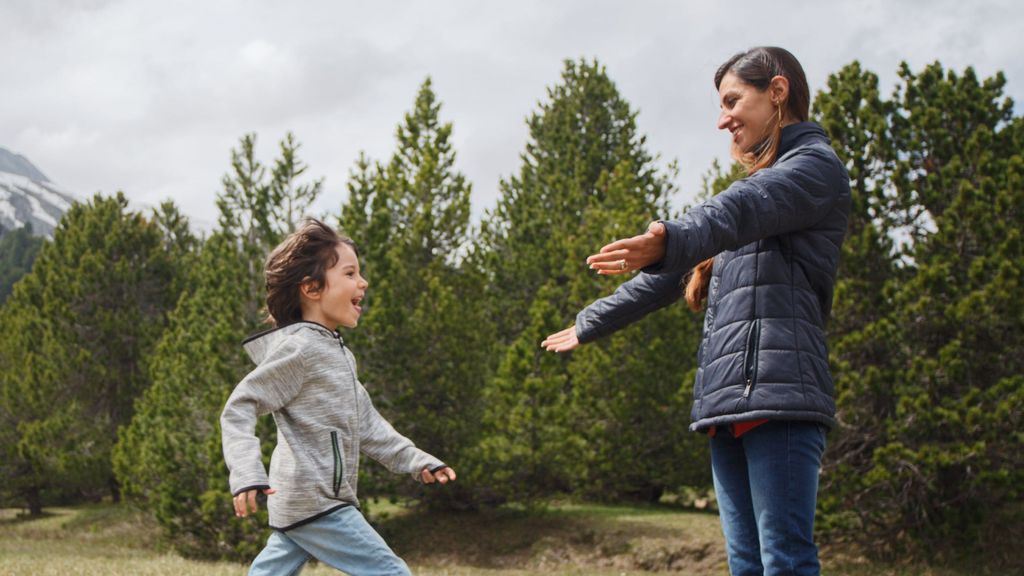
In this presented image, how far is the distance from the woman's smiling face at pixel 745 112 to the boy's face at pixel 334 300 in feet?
4.98

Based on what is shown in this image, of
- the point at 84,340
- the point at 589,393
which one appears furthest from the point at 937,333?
the point at 84,340

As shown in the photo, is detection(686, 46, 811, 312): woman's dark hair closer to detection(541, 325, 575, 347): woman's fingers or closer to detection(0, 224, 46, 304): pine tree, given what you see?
detection(541, 325, 575, 347): woman's fingers

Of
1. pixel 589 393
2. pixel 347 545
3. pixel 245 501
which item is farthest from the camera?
pixel 589 393

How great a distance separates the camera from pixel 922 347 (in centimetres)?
1245

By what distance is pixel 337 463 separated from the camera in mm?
3193

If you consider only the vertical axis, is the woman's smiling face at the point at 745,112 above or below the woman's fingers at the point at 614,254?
above

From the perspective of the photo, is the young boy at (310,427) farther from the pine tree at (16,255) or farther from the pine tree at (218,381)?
the pine tree at (16,255)

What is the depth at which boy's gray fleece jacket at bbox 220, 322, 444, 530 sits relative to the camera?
3.05 m

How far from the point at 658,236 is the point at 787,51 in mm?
1032

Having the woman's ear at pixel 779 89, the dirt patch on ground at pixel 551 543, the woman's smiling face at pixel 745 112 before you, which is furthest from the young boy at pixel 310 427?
the dirt patch on ground at pixel 551 543

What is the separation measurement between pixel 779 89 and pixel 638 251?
37.8 inches

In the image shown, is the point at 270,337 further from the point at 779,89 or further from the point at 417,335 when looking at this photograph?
the point at 417,335

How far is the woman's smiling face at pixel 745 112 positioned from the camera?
9.32 ft

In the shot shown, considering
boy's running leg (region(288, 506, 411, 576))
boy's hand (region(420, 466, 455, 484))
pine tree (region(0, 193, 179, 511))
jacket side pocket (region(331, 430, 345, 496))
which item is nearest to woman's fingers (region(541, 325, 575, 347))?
boy's hand (region(420, 466, 455, 484))
